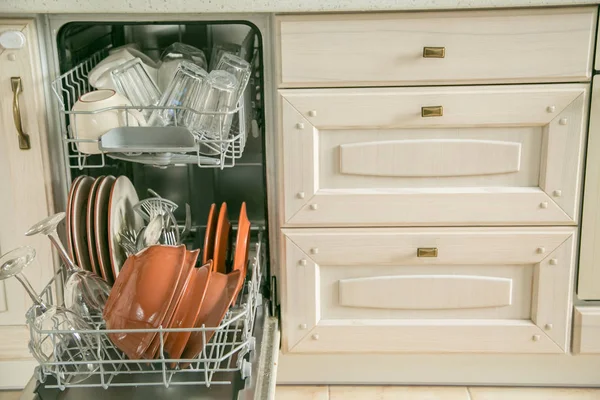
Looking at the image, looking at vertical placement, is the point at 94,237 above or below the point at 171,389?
above

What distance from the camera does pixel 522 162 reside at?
150 centimetres

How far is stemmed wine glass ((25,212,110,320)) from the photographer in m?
1.30

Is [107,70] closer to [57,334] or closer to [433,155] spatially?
[57,334]

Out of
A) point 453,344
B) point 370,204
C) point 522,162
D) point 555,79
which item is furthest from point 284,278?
point 555,79

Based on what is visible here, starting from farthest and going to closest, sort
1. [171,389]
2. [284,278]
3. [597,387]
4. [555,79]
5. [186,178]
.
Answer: [186,178]
[597,387]
[284,278]
[555,79]
[171,389]

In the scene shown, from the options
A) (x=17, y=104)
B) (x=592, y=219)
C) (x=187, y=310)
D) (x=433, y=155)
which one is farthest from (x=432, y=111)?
(x=17, y=104)

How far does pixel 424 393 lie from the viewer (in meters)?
1.66

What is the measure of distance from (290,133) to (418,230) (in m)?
0.35

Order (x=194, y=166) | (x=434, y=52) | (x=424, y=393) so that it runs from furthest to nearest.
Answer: (x=194, y=166) → (x=424, y=393) → (x=434, y=52)

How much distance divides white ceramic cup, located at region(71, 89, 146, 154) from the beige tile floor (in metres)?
0.72

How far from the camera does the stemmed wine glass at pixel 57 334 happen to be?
1149 mm

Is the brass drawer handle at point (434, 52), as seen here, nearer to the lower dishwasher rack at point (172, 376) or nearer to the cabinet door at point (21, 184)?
the lower dishwasher rack at point (172, 376)

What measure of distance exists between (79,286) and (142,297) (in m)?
0.17

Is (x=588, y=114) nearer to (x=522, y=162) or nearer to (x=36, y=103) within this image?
(x=522, y=162)
